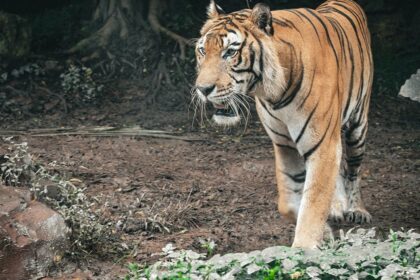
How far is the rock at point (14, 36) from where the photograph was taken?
940 cm

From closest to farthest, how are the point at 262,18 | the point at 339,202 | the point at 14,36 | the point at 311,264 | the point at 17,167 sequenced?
1. the point at 311,264
2. the point at 262,18
3. the point at 17,167
4. the point at 339,202
5. the point at 14,36

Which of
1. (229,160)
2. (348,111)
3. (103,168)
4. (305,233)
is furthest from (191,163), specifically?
(305,233)

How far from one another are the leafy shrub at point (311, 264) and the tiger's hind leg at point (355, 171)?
1.99m

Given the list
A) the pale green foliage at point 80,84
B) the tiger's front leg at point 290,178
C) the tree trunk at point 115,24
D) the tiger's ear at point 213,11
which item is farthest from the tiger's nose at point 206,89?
the tree trunk at point 115,24

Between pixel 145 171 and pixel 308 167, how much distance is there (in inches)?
86.6

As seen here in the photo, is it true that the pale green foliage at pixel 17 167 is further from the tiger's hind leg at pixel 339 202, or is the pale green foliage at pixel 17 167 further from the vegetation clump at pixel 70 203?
the tiger's hind leg at pixel 339 202

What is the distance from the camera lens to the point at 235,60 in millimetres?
4891

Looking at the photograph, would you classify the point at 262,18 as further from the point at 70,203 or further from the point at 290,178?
the point at 70,203

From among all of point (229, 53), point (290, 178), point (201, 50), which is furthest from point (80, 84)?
point (229, 53)

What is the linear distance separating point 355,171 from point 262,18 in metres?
2.01

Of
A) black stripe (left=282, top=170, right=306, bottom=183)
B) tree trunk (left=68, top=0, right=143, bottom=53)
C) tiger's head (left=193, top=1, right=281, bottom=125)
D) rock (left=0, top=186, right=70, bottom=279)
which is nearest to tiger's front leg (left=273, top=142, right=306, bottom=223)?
black stripe (left=282, top=170, right=306, bottom=183)

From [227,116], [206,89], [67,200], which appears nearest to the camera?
[206,89]

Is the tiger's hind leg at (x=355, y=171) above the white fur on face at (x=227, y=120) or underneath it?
underneath

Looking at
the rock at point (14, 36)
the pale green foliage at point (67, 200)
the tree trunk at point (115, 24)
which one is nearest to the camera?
the pale green foliage at point (67, 200)
